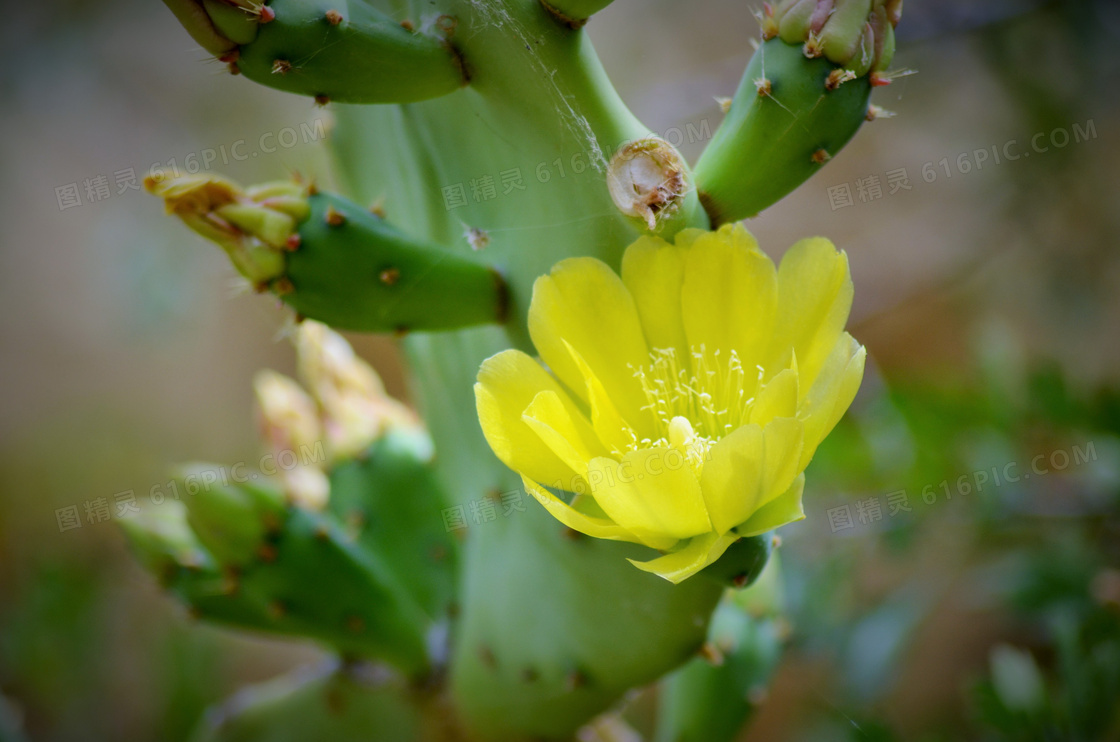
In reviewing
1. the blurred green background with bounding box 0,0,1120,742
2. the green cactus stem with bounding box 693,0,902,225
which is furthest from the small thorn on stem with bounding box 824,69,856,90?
the blurred green background with bounding box 0,0,1120,742

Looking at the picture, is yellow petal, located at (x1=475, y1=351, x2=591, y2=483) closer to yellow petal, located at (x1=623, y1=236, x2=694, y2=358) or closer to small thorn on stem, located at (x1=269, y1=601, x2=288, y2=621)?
yellow petal, located at (x1=623, y1=236, x2=694, y2=358)

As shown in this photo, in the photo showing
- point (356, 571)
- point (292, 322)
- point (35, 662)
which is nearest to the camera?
point (292, 322)

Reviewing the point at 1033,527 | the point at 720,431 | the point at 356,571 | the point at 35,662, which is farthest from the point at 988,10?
the point at 35,662

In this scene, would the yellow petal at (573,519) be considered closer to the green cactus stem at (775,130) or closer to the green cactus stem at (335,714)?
the green cactus stem at (775,130)

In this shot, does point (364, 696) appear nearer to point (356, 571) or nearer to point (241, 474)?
point (356, 571)

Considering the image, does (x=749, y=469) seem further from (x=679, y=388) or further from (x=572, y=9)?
(x=572, y=9)

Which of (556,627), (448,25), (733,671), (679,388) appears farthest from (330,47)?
(733,671)

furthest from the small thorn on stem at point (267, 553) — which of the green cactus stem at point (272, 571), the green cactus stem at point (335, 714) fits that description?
the green cactus stem at point (335, 714)
